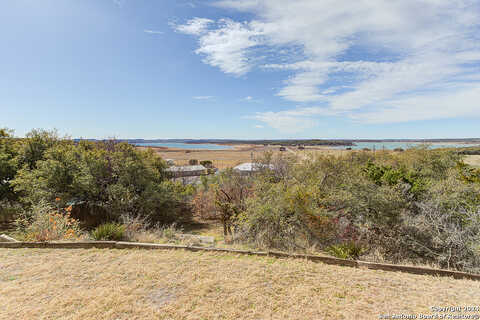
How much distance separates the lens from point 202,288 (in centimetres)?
416

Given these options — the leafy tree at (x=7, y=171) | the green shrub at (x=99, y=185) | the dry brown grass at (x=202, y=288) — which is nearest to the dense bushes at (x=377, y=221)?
the dry brown grass at (x=202, y=288)

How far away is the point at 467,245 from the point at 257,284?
20.7 ft

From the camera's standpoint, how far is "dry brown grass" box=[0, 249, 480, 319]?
11.5ft

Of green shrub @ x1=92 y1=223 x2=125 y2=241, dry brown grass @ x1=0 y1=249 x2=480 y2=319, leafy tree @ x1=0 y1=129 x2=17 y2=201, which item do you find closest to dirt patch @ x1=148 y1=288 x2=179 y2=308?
dry brown grass @ x1=0 y1=249 x2=480 y2=319

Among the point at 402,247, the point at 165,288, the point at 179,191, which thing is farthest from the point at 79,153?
the point at 402,247

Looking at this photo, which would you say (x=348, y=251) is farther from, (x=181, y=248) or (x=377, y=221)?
(x=181, y=248)

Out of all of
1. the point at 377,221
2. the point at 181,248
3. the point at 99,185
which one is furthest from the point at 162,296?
the point at 99,185

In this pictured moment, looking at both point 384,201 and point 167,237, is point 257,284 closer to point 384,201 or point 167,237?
point 167,237

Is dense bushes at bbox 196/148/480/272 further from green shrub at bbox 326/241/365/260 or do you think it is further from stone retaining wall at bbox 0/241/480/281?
stone retaining wall at bbox 0/241/480/281

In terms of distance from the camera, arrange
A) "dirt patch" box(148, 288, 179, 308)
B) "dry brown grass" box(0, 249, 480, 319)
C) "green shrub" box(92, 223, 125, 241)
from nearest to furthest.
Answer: "dry brown grass" box(0, 249, 480, 319)
"dirt patch" box(148, 288, 179, 308)
"green shrub" box(92, 223, 125, 241)

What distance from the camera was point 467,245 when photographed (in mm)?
6000

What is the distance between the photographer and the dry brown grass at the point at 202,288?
3514 millimetres

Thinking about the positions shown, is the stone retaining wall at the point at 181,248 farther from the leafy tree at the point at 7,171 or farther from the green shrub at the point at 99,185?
the leafy tree at the point at 7,171

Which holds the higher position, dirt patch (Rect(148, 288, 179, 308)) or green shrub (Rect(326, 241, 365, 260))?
dirt patch (Rect(148, 288, 179, 308))
